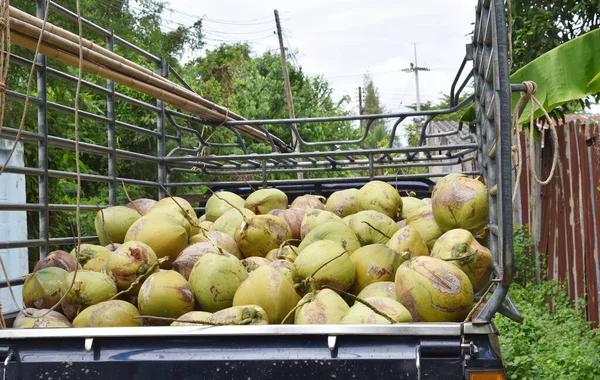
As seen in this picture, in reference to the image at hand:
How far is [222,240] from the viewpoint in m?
3.10

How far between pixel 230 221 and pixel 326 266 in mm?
922

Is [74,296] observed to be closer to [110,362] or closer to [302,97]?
[110,362]

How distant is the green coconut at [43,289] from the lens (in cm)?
269

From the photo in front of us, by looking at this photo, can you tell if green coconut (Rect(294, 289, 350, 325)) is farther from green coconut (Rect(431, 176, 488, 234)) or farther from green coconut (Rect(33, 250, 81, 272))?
green coconut (Rect(33, 250, 81, 272))

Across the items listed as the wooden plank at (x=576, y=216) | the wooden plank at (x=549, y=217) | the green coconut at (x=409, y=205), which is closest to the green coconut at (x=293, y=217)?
the green coconut at (x=409, y=205)

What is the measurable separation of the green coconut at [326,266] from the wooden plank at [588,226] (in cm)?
427

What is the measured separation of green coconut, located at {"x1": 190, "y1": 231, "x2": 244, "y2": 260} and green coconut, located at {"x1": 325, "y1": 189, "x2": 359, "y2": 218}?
0.72m

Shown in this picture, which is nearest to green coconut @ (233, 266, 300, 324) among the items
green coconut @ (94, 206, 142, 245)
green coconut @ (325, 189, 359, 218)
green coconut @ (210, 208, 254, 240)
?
green coconut @ (210, 208, 254, 240)

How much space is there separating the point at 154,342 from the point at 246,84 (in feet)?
62.0

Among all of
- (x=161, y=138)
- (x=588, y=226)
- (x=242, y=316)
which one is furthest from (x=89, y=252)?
(x=588, y=226)

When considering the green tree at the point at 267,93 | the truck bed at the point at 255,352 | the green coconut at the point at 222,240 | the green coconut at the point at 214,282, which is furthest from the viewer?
the green tree at the point at 267,93

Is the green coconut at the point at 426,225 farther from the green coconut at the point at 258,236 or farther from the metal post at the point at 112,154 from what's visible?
the metal post at the point at 112,154

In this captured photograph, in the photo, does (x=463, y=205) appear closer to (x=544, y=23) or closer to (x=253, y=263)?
(x=253, y=263)

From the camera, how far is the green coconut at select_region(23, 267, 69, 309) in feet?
8.83
